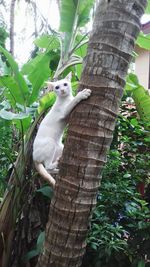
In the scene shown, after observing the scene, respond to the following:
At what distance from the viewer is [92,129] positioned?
4.00ft

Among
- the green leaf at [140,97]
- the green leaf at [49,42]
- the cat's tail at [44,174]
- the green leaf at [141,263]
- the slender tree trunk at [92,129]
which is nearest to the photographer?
the slender tree trunk at [92,129]

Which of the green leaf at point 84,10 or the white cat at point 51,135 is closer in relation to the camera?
the white cat at point 51,135

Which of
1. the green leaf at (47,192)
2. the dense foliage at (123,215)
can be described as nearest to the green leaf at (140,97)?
the dense foliage at (123,215)

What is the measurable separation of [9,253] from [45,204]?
40 centimetres

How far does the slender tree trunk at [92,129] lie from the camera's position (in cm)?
122

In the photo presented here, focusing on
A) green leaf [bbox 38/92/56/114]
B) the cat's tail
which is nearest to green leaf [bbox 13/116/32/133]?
green leaf [bbox 38/92/56/114]

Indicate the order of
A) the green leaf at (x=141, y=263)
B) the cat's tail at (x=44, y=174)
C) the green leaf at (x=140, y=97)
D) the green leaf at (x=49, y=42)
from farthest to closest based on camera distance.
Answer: the green leaf at (x=49, y=42) → the green leaf at (x=140, y=97) → the green leaf at (x=141, y=263) → the cat's tail at (x=44, y=174)

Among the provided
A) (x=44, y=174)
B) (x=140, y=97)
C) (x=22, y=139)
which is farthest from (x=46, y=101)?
(x=140, y=97)

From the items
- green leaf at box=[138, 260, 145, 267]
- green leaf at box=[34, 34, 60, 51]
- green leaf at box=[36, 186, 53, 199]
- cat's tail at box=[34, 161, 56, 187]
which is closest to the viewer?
cat's tail at box=[34, 161, 56, 187]

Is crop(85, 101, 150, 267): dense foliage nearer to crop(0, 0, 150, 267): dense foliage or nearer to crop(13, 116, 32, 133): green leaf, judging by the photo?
crop(0, 0, 150, 267): dense foliage

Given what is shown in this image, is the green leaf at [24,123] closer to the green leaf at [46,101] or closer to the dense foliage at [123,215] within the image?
the green leaf at [46,101]

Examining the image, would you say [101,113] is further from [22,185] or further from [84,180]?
[22,185]

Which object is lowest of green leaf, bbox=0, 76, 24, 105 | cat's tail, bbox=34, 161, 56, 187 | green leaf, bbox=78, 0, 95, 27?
cat's tail, bbox=34, 161, 56, 187

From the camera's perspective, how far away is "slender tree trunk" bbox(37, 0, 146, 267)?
3.99 ft
